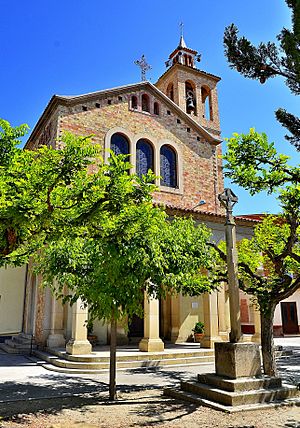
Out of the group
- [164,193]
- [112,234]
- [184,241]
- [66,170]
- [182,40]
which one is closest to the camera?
[66,170]

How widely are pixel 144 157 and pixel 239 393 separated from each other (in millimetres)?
14407

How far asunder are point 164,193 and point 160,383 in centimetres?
1104

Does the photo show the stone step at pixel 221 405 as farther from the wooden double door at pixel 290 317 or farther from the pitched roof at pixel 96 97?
the wooden double door at pixel 290 317

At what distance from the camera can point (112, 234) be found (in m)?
6.98

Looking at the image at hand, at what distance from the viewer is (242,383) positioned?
6.68m

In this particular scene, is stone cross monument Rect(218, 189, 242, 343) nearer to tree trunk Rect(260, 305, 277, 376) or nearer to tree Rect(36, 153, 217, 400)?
tree Rect(36, 153, 217, 400)

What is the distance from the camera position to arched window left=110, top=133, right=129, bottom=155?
18.6m

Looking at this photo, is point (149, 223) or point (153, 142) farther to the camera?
point (153, 142)

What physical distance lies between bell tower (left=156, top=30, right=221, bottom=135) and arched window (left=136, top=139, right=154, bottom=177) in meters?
7.10

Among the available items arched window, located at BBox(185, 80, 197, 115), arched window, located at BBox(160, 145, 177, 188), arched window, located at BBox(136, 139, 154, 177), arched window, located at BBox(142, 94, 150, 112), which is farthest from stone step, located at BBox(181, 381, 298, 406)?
arched window, located at BBox(185, 80, 197, 115)

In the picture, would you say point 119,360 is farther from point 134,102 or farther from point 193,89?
point 193,89

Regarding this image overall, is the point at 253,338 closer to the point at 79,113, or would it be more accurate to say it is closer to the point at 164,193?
the point at 164,193

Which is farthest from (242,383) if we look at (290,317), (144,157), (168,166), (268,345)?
(290,317)

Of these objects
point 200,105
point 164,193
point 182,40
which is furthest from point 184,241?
point 182,40
